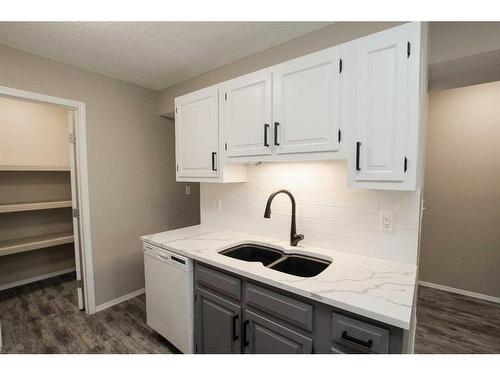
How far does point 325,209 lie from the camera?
5.71 feet

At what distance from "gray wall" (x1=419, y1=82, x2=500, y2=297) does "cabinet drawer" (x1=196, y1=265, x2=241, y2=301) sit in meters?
2.76

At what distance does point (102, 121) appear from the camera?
2479 mm

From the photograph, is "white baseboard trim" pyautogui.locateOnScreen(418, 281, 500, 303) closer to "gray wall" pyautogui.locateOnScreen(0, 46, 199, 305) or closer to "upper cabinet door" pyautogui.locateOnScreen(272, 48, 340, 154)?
"upper cabinet door" pyautogui.locateOnScreen(272, 48, 340, 154)

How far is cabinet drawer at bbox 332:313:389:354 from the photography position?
3.13ft

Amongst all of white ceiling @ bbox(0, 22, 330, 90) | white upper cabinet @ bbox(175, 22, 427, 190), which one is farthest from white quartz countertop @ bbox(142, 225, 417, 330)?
white ceiling @ bbox(0, 22, 330, 90)

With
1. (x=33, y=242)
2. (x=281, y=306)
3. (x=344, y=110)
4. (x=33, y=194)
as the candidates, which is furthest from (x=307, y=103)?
(x=33, y=194)

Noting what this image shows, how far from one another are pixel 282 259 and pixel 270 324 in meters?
0.45

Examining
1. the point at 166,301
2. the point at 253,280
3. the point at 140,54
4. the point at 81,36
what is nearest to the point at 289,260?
the point at 253,280

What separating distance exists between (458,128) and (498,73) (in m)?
1.32

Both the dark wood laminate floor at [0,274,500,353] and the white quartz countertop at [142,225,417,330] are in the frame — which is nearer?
the white quartz countertop at [142,225,417,330]

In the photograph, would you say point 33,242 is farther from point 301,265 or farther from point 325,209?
point 325,209

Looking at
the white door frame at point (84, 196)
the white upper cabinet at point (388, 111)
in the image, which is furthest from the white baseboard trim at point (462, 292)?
the white door frame at point (84, 196)

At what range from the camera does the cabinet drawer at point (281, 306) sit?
1.15 m

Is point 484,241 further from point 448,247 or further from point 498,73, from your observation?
point 498,73
